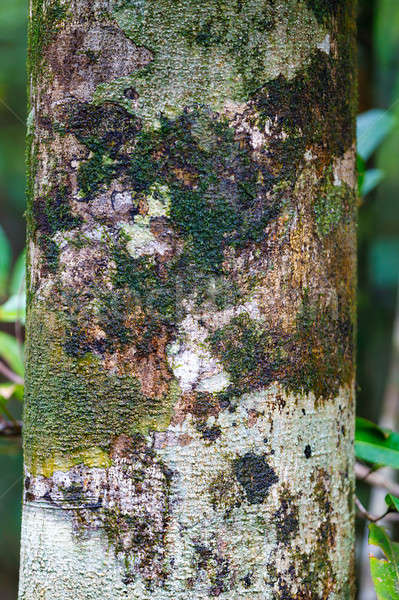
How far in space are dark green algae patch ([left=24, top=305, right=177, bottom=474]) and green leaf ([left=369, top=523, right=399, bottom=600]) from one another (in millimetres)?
406

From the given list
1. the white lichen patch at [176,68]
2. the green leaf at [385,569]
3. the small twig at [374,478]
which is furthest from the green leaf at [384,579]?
the white lichen patch at [176,68]

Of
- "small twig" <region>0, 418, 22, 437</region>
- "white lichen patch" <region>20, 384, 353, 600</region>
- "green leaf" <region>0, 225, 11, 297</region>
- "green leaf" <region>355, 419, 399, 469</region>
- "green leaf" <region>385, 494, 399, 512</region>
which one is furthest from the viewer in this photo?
"green leaf" <region>0, 225, 11, 297</region>

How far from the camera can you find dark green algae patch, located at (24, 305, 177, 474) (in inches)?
24.6

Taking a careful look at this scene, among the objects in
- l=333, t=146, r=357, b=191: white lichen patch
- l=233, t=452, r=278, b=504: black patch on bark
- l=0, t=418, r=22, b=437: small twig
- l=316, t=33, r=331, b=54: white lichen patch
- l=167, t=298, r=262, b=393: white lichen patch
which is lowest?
l=233, t=452, r=278, b=504: black patch on bark

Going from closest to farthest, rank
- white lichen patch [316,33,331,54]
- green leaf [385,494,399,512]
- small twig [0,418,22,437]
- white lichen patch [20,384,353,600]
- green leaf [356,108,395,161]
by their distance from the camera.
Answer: white lichen patch [20,384,353,600], white lichen patch [316,33,331,54], green leaf [385,494,399,512], small twig [0,418,22,437], green leaf [356,108,395,161]

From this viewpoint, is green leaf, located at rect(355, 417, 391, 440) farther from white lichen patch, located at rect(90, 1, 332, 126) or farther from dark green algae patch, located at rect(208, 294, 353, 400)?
white lichen patch, located at rect(90, 1, 332, 126)

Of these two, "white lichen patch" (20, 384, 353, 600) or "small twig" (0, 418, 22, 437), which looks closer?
"white lichen patch" (20, 384, 353, 600)

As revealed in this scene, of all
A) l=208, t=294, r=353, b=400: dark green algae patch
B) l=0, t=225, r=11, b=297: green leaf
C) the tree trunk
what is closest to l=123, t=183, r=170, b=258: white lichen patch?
the tree trunk

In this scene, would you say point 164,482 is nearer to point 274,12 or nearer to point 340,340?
point 340,340

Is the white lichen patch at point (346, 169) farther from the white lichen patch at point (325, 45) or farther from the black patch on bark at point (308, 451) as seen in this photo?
the black patch on bark at point (308, 451)

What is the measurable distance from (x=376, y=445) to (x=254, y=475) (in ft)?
1.50

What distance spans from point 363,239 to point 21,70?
3007mm

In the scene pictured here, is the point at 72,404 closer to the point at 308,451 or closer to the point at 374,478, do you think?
the point at 308,451

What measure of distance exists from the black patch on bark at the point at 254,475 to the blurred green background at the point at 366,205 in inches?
15.2
